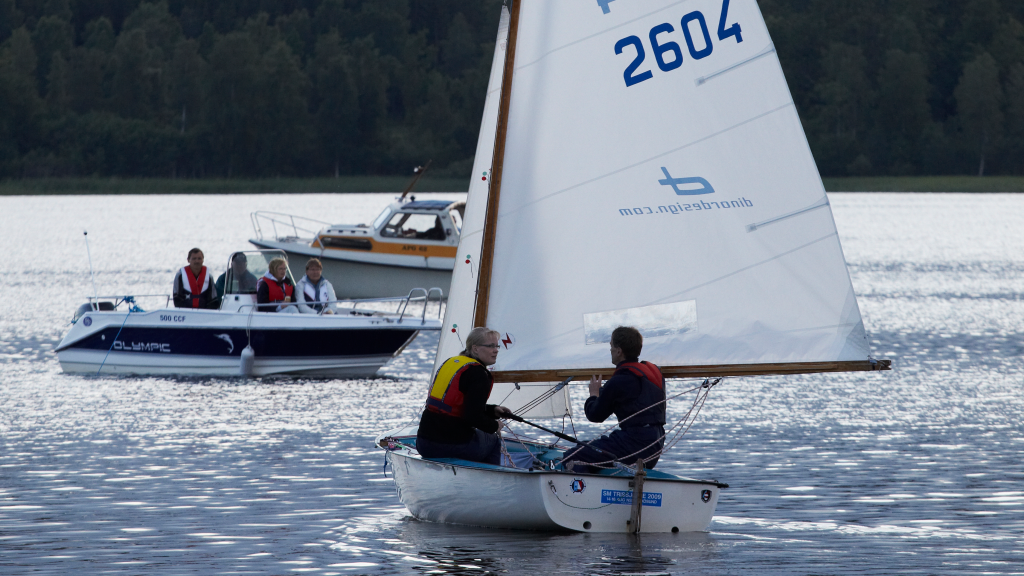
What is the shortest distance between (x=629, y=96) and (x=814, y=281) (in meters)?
1.99

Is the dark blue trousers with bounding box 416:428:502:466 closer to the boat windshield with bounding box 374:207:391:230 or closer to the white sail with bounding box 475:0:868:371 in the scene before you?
the white sail with bounding box 475:0:868:371

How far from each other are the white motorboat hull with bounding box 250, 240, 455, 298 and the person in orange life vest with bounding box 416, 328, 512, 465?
2272cm

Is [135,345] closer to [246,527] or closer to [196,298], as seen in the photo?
[196,298]

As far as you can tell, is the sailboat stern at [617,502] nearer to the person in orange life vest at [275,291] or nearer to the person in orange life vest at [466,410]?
the person in orange life vest at [466,410]

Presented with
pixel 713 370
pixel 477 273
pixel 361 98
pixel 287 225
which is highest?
pixel 361 98

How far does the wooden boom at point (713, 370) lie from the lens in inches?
436

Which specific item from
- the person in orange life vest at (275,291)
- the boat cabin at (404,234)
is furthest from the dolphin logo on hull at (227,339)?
the boat cabin at (404,234)

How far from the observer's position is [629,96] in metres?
11.4

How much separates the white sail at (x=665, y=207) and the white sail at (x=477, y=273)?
1.53 ft

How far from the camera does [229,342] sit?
21.9 m

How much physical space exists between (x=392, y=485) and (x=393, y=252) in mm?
20307

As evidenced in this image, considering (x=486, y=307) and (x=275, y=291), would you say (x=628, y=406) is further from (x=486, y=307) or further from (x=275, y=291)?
(x=275, y=291)

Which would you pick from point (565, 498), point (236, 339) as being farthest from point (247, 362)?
point (565, 498)

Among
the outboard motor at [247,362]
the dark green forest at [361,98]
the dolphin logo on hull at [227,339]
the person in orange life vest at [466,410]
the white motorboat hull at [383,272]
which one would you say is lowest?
the person in orange life vest at [466,410]
